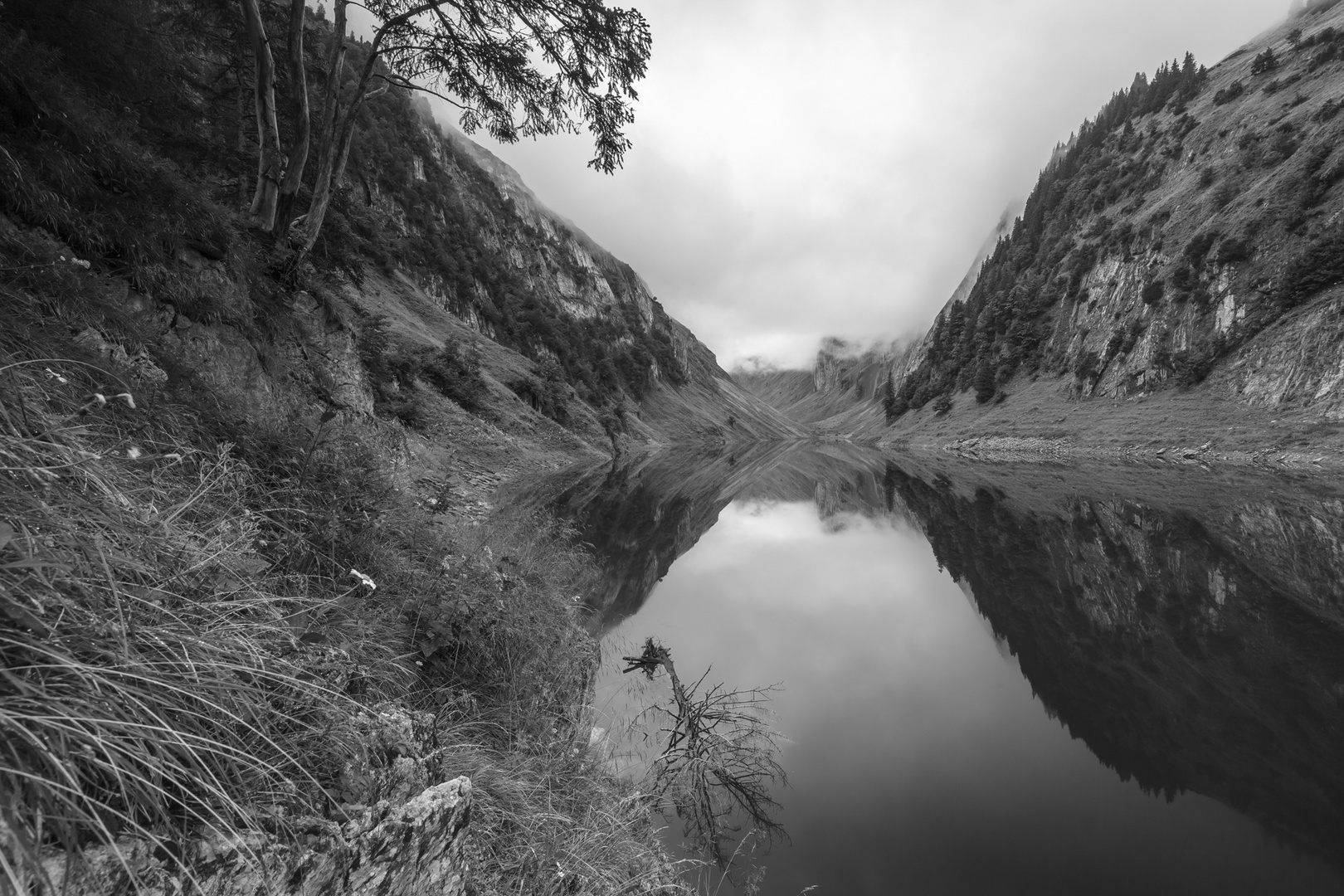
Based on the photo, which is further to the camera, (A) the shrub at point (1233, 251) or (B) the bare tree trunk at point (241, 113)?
(A) the shrub at point (1233, 251)

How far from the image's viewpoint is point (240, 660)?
6.64 ft

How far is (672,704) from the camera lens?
23.7ft

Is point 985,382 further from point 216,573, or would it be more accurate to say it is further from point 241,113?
point 216,573

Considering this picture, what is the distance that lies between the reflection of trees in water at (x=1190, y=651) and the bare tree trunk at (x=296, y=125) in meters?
14.3

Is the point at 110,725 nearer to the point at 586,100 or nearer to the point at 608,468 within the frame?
the point at 586,100

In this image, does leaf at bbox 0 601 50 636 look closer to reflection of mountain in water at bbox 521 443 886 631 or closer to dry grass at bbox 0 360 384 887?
dry grass at bbox 0 360 384 887

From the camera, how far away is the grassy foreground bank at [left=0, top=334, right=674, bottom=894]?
1340 mm

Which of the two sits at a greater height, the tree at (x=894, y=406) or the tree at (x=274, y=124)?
the tree at (x=894, y=406)

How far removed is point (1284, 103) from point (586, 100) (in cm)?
9365

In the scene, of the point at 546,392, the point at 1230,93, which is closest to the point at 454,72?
the point at 546,392

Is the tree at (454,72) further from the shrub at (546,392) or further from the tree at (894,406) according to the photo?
the tree at (894,406)

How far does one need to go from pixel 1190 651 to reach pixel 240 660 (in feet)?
40.6

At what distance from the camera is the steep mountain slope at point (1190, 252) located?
43.6m

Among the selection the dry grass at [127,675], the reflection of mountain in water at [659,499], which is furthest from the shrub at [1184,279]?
the dry grass at [127,675]
